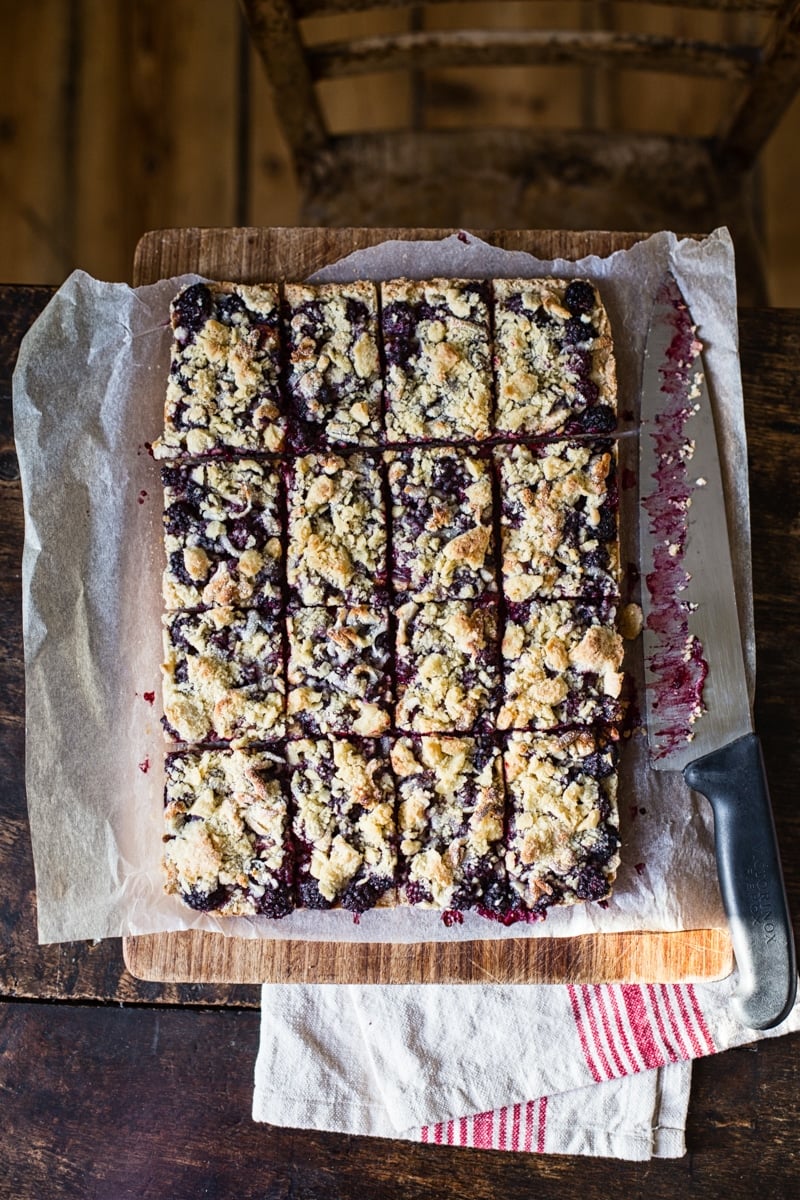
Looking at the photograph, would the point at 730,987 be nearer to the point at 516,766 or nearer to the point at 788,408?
the point at 516,766

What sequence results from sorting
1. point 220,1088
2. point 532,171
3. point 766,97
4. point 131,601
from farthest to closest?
point 532,171 → point 766,97 → point 220,1088 → point 131,601

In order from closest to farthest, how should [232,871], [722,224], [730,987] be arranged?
[232,871] < [730,987] < [722,224]

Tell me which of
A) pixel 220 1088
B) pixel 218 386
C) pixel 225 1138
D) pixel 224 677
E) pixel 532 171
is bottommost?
pixel 225 1138

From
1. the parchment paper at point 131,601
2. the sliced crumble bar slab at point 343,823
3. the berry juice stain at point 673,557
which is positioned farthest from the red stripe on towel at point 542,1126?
the berry juice stain at point 673,557

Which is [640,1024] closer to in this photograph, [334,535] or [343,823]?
[343,823]

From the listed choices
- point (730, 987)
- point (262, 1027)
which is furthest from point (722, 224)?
point (262, 1027)

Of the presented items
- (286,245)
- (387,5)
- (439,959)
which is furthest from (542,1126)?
(387,5)
